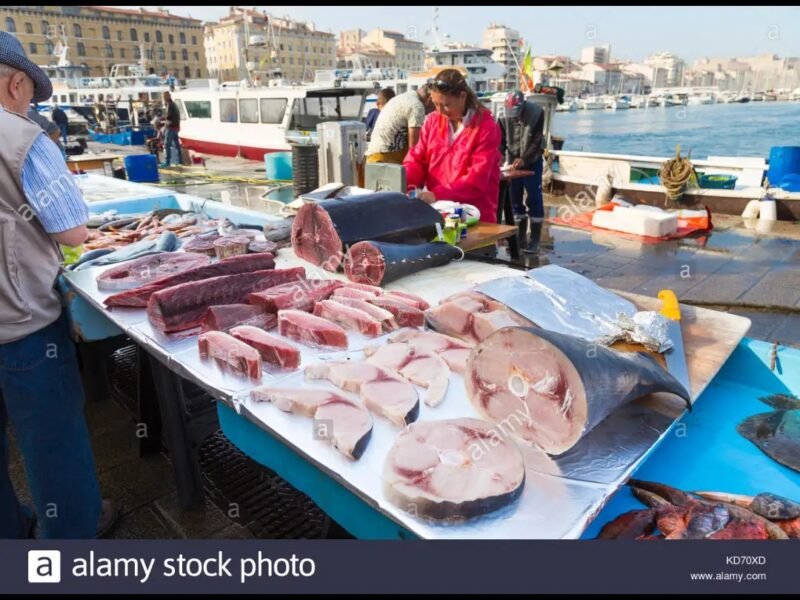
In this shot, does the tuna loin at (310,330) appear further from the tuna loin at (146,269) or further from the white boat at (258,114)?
the white boat at (258,114)

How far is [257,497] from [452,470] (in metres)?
2.08

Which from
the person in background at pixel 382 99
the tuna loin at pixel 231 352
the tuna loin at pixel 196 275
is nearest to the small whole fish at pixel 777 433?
the tuna loin at pixel 231 352

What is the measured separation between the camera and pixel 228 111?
22359 mm

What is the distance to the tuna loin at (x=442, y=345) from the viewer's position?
6.97 ft

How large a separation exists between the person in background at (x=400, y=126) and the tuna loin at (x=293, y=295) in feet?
13.4

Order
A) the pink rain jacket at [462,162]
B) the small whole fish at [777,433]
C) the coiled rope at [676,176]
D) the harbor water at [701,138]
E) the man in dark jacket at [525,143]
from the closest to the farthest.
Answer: the small whole fish at [777,433]
the pink rain jacket at [462,162]
the man in dark jacket at [525,143]
the coiled rope at [676,176]
the harbor water at [701,138]

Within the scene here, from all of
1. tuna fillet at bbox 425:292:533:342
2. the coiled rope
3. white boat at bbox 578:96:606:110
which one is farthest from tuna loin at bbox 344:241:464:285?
white boat at bbox 578:96:606:110

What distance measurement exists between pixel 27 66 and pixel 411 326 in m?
1.97

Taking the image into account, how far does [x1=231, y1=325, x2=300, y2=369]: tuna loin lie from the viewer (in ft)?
7.08

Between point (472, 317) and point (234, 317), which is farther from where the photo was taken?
point (234, 317)

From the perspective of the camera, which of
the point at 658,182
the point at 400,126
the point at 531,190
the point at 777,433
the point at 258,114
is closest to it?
the point at 777,433

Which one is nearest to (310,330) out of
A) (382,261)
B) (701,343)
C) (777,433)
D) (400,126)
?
(382,261)

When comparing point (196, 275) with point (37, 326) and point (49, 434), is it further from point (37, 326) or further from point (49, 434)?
point (49, 434)

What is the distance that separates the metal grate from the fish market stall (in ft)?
2.22
